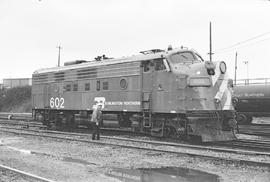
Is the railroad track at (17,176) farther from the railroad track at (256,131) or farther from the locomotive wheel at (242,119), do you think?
the locomotive wheel at (242,119)

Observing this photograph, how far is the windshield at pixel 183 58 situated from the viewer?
16.1 meters

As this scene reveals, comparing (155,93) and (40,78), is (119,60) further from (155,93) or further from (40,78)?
(40,78)

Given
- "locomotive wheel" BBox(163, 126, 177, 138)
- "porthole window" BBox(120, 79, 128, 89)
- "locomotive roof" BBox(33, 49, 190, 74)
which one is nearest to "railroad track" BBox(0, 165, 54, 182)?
"locomotive wheel" BBox(163, 126, 177, 138)

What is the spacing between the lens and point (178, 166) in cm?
995

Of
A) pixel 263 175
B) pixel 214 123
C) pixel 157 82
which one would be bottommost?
pixel 263 175

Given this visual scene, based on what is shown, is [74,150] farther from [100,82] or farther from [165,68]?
[100,82]

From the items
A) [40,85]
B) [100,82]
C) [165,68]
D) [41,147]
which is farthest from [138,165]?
[40,85]

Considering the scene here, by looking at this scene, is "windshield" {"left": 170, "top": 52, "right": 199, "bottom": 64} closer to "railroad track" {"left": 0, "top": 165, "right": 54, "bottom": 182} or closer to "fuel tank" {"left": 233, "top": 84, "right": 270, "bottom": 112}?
"railroad track" {"left": 0, "top": 165, "right": 54, "bottom": 182}

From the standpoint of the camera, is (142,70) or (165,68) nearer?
(165,68)

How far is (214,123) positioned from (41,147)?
6.53m

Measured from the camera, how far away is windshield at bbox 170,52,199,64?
1608 centimetres

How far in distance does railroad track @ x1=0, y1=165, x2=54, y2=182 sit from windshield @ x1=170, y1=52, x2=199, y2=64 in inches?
348

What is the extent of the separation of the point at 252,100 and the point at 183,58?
41.1 feet

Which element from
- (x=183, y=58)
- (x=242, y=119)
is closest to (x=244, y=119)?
(x=242, y=119)
